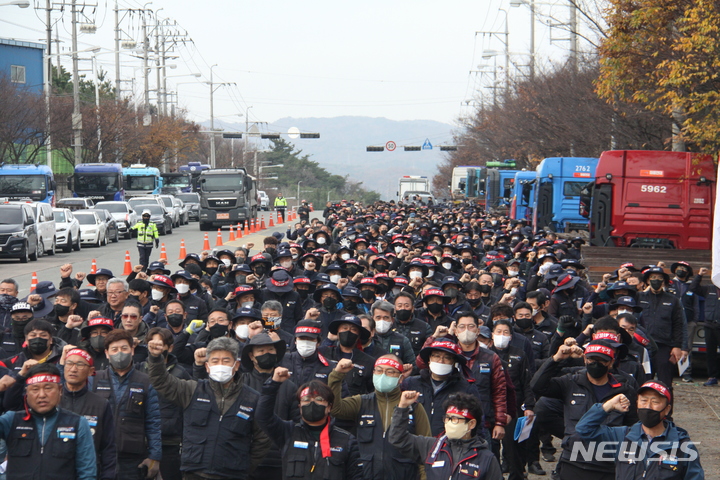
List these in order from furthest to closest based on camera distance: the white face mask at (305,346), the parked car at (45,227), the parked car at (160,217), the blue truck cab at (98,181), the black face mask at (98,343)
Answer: the blue truck cab at (98,181) < the parked car at (160,217) < the parked car at (45,227) < the black face mask at (98,343) < the white face mask at (305,346)

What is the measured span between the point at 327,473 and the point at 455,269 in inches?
372

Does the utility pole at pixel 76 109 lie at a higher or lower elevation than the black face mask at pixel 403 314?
higher

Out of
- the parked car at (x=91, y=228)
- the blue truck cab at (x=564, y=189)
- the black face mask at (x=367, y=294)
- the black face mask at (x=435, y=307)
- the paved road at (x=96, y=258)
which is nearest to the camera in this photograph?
the black face mask at (x=435, y=307)

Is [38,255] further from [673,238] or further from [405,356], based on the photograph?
[405,356]

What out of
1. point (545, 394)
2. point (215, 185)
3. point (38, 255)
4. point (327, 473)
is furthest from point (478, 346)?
point (215, 185)

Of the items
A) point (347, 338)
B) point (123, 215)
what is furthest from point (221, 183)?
point (347, 338)

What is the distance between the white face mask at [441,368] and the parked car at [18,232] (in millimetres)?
23518

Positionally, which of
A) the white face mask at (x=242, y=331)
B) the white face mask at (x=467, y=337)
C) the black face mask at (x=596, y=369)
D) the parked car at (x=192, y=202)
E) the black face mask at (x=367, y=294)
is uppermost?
the white face mask at (x=467, y=337)

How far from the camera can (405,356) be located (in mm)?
8477

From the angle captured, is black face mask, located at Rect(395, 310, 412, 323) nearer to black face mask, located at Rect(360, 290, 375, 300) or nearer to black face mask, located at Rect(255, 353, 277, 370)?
black face mask, located at Rect(360, 290, 375, 300)

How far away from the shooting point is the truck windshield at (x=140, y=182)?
53.2 meters

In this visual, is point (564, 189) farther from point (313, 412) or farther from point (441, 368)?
point (313, 412)

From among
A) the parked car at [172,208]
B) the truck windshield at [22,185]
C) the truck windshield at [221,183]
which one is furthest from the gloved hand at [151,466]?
the parked car at [172,208]

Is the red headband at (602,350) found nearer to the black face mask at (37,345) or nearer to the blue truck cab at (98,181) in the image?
the black face mask at (37,345)
